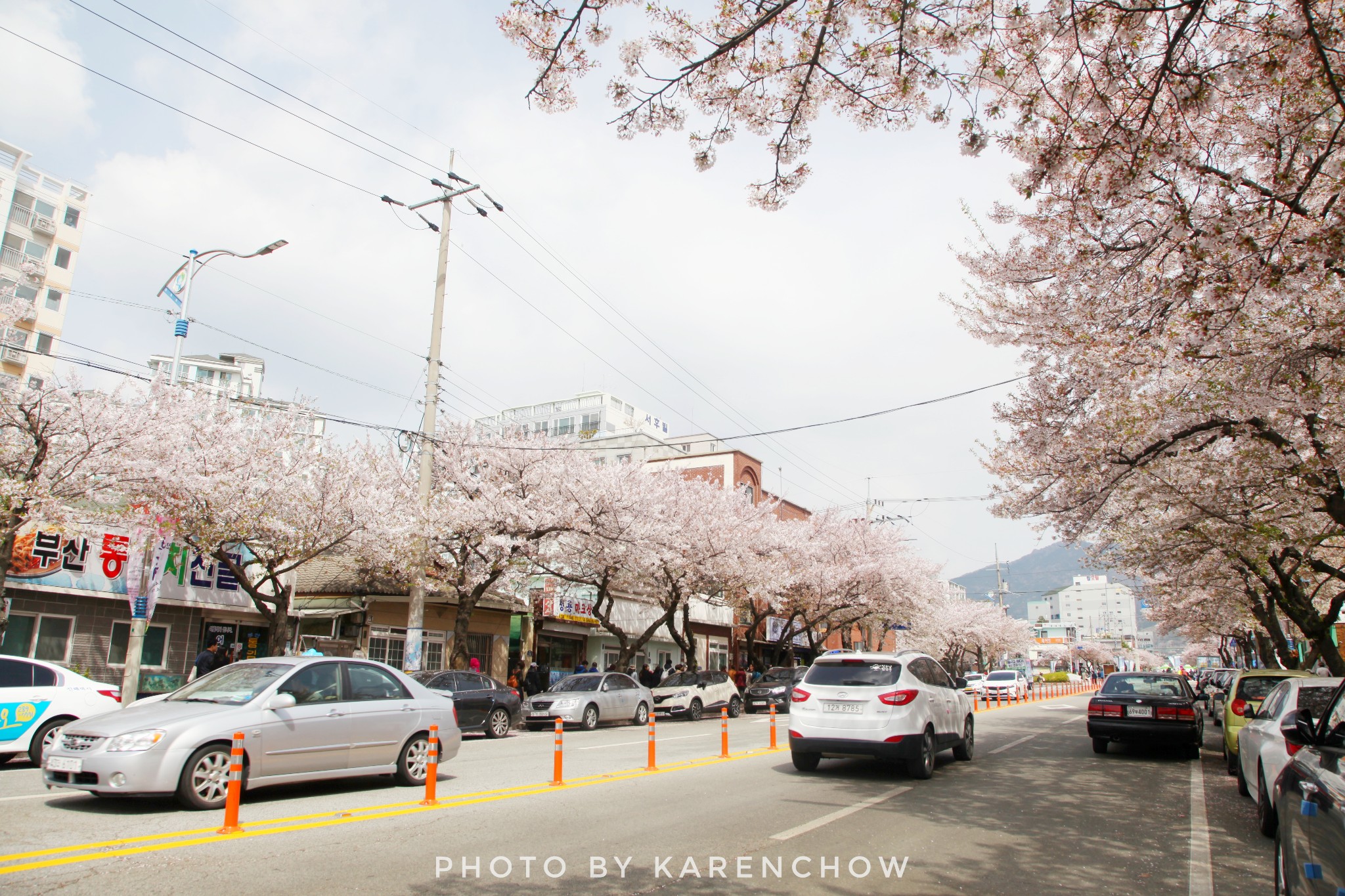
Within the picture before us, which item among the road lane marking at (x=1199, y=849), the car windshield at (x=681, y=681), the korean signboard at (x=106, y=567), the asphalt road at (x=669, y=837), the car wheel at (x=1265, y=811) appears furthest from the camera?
the car windshield at (x=681, y=681)

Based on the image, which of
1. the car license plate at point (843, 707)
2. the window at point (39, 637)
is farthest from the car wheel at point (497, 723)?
the window at point (39, 637)

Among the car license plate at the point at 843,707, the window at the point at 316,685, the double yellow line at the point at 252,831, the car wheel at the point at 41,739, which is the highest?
the window at the point at 316,685

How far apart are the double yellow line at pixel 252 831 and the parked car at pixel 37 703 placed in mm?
5499

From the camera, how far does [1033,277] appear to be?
1223 cm

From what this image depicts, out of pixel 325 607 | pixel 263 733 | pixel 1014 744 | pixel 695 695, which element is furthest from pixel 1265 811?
pixel 325 607

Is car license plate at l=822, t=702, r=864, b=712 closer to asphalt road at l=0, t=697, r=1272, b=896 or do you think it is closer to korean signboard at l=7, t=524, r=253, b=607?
asphalt road at l=0, t=697, r=1272, b=896

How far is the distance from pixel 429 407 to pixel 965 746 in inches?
574

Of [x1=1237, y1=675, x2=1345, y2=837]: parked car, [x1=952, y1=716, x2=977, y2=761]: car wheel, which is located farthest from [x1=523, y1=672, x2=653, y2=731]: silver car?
[x1=1237, y1=675, x2=1345, y2=837]: parked car

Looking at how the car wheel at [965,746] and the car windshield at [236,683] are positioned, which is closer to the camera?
the car windshield at [236,683]

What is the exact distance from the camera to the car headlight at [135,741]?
25.0 feet

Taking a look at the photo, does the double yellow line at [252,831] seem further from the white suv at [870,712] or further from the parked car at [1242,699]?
the parked car at [1242,699]

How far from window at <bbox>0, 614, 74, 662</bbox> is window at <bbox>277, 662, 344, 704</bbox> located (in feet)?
47.6

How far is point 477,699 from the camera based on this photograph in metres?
18.7

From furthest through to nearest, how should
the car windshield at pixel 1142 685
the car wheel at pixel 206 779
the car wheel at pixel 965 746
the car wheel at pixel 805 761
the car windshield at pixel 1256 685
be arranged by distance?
the car windshield at pixel 1142 685 < the car windshield at pixel 1256 685 < the car wheel at pixel 965 746 < the car wheel at pixel 805 761 < the car wheel at pixel 206 779
